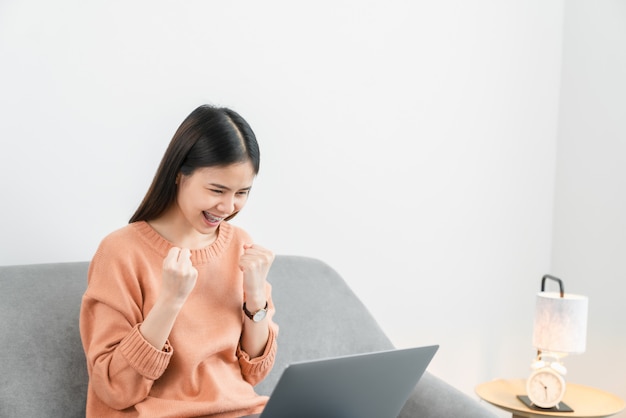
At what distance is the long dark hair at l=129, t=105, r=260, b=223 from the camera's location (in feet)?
4.82

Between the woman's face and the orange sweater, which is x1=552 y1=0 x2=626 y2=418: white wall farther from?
the woman's face

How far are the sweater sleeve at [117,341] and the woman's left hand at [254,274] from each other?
0.68 feet

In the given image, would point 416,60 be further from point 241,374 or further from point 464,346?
point 241,374

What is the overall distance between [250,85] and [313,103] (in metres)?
0.23

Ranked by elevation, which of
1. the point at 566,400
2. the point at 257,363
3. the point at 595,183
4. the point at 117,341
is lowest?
the point at 566,400

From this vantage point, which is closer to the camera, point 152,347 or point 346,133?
point 152,347

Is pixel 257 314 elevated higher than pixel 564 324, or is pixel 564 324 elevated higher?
pixel 257 314

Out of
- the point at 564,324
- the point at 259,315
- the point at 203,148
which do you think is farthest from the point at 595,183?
the point at 203,148

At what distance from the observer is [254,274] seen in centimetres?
155

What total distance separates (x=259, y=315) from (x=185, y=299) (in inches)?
8.4

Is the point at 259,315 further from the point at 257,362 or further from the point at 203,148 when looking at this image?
the point at 203,148

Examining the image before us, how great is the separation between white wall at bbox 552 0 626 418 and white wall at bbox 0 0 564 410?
Result: 0.06m

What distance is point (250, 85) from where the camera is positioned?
2.10m

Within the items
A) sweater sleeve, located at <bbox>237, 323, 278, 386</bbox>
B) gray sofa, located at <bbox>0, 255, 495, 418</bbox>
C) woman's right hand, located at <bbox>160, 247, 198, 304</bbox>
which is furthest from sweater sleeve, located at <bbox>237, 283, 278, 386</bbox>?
woman's right hand, located at <bbox>160, 247, 198, 304</bbox>
